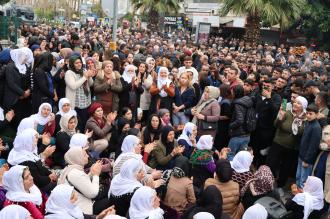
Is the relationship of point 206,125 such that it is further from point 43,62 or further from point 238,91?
point 43,62

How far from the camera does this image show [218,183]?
4.85m

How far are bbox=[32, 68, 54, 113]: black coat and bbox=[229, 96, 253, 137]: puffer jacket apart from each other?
305cm

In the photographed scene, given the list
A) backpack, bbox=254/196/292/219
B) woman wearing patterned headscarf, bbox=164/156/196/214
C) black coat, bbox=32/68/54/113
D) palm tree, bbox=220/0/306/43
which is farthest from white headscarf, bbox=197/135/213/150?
palm tree, bbox=220/0/306/43

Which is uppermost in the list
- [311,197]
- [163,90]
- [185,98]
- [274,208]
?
[163,90]

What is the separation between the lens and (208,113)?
23.5 ft

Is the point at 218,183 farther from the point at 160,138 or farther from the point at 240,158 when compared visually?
the point at 160,138

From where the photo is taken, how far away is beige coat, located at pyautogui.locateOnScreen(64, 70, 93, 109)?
22.7 feet

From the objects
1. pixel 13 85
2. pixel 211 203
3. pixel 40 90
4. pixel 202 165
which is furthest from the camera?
pixel 40 90

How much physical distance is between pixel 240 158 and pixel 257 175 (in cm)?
33

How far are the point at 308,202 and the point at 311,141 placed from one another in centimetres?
141

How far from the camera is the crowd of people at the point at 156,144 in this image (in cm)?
437

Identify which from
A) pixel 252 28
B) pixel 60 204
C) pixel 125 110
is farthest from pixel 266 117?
pixel 252 28

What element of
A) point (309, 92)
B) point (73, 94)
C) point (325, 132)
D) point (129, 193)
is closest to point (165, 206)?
point (129, 193)

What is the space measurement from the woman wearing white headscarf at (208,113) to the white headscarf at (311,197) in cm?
247
